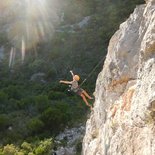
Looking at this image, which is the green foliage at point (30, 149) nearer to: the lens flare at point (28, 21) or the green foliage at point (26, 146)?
the green foliage at point (26, 146)

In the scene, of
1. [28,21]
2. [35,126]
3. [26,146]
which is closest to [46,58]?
[28,21]

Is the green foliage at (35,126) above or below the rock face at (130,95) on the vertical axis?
below

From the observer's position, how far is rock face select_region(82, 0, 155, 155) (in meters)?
6.42

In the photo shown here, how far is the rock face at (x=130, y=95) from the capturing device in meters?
6.42

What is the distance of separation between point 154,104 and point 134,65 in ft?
10.0

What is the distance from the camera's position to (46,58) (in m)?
35.9

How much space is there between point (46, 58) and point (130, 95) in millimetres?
28241

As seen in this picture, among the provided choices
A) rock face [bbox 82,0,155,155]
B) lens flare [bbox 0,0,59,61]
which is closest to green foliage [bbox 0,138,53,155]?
rock face [bbox 82,0,155,155]

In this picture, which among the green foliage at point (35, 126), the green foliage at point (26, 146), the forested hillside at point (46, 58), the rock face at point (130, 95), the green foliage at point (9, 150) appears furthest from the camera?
the forested hillside at point (46, 58)

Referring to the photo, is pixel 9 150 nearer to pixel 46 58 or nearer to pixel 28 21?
pixel 46 58

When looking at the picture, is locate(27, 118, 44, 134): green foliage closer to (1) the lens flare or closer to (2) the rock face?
(2) the rock face

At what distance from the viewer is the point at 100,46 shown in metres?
35.6

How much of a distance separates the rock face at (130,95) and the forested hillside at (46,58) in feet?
28.8

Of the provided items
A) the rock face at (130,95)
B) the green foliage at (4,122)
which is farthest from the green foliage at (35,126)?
the rock face at (130,95)
